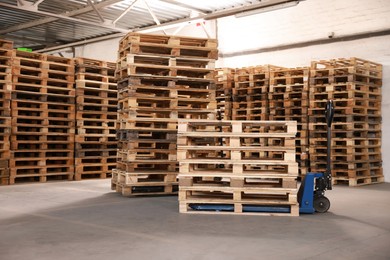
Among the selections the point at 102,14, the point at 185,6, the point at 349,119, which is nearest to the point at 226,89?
the point at 185,6

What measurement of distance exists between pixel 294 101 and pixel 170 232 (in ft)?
29.0

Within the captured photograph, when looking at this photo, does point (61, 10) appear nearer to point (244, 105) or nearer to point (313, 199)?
point (244, 105)

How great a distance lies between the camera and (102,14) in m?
16.4

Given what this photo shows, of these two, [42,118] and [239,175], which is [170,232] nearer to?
[239,175]

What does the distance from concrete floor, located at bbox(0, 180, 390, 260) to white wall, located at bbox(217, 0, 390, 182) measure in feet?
20.0


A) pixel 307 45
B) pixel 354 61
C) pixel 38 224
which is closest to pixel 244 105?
pixel 307 45

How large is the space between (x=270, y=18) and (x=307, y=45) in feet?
5.93

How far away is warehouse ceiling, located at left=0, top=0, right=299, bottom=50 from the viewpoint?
14.4 metres

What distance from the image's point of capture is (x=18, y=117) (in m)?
11.9

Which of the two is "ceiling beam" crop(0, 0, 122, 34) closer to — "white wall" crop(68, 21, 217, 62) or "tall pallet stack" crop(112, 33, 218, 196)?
"white wall" crop(68, 21, 217, 62)

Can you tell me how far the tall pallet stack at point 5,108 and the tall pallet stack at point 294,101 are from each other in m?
7.37

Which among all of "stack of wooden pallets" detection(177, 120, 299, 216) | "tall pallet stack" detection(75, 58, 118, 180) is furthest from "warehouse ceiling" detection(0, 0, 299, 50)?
"stack of wooden pallets" detection(177, 120, 299, 216)

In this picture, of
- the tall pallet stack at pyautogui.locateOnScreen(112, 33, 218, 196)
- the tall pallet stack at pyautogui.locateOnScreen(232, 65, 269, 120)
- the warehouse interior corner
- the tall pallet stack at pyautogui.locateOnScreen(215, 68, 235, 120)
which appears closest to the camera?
the warehouse interior corner

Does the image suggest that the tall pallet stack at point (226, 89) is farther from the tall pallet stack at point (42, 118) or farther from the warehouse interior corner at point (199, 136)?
the tall pallet stack at point (42, 118)
